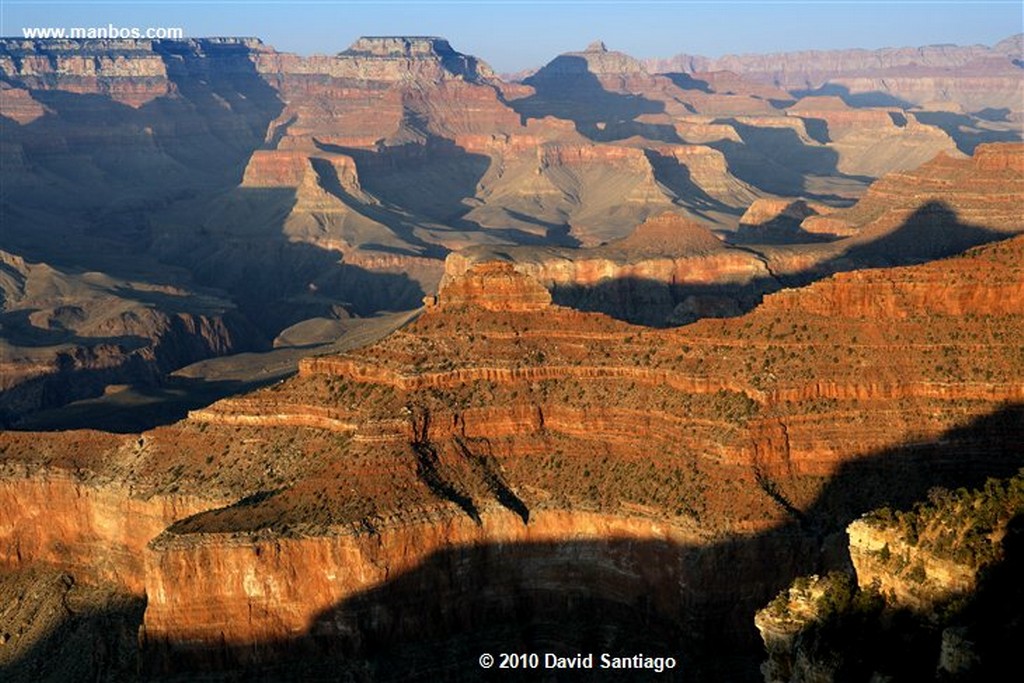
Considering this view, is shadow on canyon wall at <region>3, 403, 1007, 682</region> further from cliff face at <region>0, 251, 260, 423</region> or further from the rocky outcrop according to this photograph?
cliff face at <region>0, 251, 260, 423</region>

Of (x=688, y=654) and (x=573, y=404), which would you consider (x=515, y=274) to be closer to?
(x=573, y=404)

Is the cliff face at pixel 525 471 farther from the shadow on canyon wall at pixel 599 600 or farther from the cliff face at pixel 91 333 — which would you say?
the cliff face at pixel 91 333

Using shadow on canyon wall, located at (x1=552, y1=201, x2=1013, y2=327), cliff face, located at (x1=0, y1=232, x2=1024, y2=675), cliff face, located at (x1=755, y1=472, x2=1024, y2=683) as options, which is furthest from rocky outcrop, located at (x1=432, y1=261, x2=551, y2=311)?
shadow on canyon wall, located at (x1=552, y1=201, x2=1013, y2=327)

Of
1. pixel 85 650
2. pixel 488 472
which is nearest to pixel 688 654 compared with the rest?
pixel 488 472

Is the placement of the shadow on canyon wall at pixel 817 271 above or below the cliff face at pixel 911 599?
below

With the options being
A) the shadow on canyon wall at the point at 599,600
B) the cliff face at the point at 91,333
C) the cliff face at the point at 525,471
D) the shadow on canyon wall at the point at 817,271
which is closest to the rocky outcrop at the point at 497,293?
the cliff face at the point at 525,471
